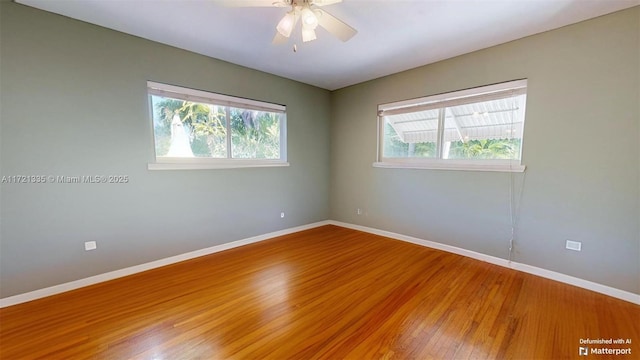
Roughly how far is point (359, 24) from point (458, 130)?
1.94m

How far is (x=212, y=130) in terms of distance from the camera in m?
3.46

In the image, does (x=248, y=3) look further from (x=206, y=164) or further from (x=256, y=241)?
(x=256, y=241)

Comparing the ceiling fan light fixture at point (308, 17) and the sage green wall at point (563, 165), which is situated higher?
the ceiling fan light fixture at point (308, 17)

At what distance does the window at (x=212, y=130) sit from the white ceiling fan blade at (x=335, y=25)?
2.01 m

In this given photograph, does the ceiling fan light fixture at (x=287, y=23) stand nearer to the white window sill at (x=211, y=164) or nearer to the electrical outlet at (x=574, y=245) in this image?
the white window sill at (x=211, y=164)

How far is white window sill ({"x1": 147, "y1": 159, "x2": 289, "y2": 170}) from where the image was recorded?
9.80 feet

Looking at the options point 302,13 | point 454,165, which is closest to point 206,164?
point 302,13

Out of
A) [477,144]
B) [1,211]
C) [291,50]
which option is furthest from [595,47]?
[1,211]

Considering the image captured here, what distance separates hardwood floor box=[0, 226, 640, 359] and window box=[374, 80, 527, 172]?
4.48 ft

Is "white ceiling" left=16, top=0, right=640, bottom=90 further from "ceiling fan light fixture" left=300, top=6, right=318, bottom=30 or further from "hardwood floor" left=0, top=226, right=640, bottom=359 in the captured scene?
"hardwood floor" left=0, top=226, right=640, bottom=359

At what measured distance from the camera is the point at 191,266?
119 inches

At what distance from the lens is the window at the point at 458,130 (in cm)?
296

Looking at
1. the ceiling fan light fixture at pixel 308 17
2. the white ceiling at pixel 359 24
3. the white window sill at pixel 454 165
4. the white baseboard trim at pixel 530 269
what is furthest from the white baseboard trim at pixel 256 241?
the ceiling fan light fixture at pixel 308 17

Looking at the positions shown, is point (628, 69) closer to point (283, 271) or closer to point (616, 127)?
point (616, 127)
